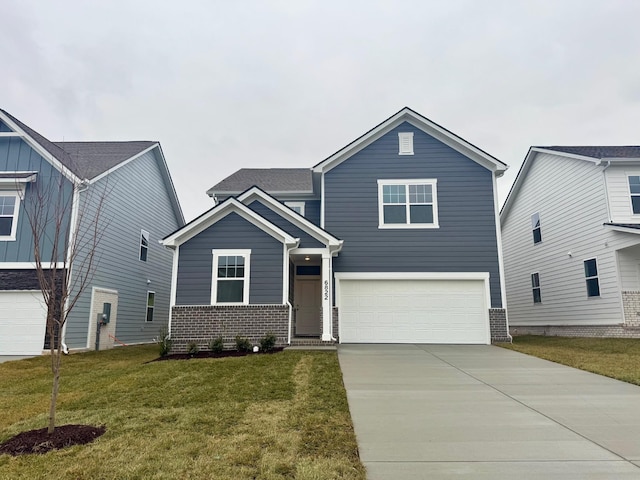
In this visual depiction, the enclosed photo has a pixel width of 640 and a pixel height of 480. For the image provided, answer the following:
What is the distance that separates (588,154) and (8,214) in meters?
20.3

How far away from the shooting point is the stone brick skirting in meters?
11.4

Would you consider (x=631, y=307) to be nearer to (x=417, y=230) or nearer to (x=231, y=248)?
(x=417, y=230)

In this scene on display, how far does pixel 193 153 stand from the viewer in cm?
2712

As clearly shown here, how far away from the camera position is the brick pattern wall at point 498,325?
13.4m

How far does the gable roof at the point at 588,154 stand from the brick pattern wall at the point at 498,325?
6.42m

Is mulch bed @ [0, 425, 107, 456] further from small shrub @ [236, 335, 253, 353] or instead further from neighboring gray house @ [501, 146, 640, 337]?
neighboring gray house @ [501, 146, 640, 337]

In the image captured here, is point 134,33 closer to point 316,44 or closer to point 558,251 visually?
point 316,44

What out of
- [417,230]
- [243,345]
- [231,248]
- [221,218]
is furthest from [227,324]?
[417,230]

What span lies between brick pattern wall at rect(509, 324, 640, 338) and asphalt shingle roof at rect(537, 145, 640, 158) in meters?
5.97

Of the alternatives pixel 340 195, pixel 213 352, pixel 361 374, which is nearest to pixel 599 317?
pixel 340 195

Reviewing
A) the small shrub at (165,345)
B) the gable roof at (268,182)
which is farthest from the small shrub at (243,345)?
the gable roof at (268,182)

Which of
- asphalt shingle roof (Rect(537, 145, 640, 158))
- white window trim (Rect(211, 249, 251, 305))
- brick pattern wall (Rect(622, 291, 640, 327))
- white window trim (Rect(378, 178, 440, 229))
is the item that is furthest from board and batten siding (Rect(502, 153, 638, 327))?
white window trim (Rect(211, 249, 251, 305))

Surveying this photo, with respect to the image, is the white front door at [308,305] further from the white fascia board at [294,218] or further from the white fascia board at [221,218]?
the white fascia board at [221,218]

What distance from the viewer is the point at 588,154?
50.4ft
